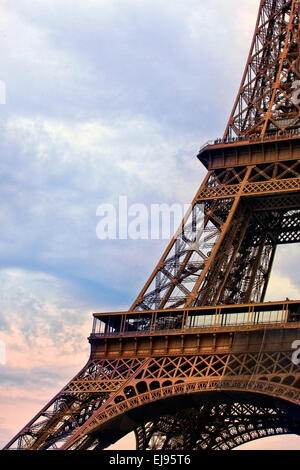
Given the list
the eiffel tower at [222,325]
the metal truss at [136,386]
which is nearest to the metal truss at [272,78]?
the eiffel tower at [222,325]

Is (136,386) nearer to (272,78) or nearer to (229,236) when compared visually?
(229,236)

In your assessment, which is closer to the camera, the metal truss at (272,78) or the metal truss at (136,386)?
the metal truss at (136,386)

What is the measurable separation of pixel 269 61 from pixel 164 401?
2254cm

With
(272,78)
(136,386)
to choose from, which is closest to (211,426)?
(136,386)

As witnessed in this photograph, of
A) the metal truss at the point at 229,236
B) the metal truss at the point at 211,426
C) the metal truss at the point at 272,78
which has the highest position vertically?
the metal truss at the point at 272,78

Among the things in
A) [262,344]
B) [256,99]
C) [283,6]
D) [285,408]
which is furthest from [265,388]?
[283,6]

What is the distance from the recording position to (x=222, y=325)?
35.6 metres

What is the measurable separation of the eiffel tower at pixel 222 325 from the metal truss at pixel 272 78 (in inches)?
3.0

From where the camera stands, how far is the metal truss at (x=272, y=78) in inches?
1741

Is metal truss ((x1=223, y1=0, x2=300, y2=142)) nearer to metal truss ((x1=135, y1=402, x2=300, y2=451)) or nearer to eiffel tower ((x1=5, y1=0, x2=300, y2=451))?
eiffel tower ((x1=5, y1=0, x2=300, y2=451))

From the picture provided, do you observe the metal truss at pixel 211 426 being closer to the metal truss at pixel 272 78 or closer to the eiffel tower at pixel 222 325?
the eiffel tower at pixel 222 325

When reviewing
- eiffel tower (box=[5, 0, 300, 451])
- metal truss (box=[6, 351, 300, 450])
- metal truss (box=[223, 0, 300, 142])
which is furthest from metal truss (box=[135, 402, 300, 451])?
metal truss (box=[223, 0, 300, 142])

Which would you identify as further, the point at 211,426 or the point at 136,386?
the point at 211,426

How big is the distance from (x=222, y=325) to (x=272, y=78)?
17471 millimetres
